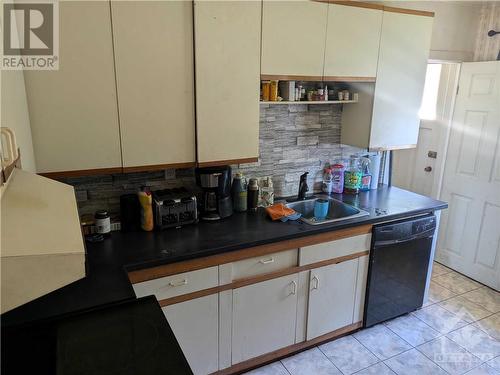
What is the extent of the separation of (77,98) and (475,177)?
321 cm

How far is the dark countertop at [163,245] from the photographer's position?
130 cm

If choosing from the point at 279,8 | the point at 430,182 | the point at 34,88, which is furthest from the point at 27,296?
the point at 430,182

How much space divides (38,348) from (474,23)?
153 inches

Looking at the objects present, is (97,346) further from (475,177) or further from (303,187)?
(475,177)

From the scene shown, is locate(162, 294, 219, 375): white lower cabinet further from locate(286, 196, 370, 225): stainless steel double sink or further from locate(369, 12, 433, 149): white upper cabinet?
locate(369, 12, 433, 149): white upper cabinet

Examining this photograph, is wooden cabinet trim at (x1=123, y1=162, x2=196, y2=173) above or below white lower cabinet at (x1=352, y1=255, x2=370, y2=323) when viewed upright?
above

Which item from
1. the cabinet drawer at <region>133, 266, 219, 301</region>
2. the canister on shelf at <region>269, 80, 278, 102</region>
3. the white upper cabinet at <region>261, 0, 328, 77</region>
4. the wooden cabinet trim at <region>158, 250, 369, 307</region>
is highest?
the white upper cabinet at <region>261, 0, 328, 77</region>

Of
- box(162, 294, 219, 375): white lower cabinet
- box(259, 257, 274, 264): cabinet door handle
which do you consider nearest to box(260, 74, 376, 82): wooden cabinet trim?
box(259, 257, 274, 264): cabinet door handle

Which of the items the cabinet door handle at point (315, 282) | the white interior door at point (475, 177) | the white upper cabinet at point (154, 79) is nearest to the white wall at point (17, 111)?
the white upper cabinet at point (154, 79)

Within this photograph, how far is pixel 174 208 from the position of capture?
2072 millimetres

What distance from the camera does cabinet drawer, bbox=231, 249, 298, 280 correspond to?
1994 millimetres

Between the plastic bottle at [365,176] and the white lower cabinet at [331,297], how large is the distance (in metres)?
0.79

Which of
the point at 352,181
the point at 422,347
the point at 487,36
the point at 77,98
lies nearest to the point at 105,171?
the point at 77,98

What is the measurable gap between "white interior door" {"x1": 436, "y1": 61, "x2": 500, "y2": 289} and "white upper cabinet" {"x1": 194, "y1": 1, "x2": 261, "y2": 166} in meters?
2.18
